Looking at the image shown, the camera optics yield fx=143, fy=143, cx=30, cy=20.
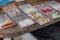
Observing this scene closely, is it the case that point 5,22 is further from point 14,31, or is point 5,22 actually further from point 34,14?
point 34,14

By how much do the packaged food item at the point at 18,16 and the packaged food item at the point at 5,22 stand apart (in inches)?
1.3

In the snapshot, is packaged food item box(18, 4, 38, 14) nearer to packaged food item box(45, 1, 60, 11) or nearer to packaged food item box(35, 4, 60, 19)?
packaged food item box(35, 4, 60, 19)

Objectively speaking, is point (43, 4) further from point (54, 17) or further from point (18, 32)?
point (18, 32)

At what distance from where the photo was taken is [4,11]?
106 centimetres

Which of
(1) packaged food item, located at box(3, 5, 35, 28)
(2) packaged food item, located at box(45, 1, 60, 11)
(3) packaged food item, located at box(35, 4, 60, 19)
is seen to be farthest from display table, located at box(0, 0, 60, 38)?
(2) packaged food item, located at box(45, 1, 60, 11)

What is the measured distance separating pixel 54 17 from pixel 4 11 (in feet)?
1.21

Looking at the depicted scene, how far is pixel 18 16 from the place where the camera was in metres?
1.02

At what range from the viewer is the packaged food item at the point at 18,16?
3.16ft

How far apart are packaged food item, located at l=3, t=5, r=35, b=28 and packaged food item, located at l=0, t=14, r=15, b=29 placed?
0.11 feet

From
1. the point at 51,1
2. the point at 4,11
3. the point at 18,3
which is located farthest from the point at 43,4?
the point at 4,11

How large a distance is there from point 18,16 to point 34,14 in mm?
118

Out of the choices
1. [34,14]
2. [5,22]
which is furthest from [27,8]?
[5,22]

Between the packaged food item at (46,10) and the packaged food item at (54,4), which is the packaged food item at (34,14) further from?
the packaged food item at (54,4)

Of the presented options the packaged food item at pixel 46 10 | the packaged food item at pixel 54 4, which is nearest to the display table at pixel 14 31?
the packaged food item at pixel 46 10
